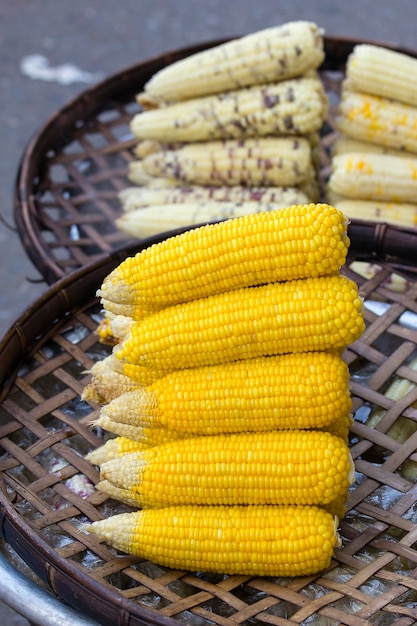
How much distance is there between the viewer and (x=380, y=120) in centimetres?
237

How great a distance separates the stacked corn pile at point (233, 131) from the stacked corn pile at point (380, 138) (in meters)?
0.12

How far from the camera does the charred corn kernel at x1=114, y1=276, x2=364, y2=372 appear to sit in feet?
4.48

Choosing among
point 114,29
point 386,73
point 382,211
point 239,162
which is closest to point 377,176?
point 382,211

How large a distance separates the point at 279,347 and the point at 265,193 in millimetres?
1076

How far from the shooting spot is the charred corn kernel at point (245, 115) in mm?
2318

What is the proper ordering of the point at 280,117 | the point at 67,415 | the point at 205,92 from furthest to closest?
the point at 205,92
the point at 280,117
the point at 67,415

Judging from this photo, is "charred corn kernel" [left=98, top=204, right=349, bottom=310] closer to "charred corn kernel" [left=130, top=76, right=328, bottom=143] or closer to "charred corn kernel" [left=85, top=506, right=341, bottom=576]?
"charred corn kernel" [left=85, top=506, right=341, bottom=576]

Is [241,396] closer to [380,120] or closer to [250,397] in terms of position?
[250,397]

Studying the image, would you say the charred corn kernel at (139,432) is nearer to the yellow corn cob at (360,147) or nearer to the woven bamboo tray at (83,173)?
the woven bamboo tray at (83,173)

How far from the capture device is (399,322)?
193cm

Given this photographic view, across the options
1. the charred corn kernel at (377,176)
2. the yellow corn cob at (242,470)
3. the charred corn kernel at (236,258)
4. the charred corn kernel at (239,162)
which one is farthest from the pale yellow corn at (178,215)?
the yellow corn cob at (242,470)

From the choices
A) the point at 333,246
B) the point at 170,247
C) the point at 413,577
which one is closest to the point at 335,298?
the point at 333,246

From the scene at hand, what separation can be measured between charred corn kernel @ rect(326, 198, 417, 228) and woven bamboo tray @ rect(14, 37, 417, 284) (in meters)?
0.32

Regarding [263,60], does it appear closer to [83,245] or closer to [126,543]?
[83,245]
